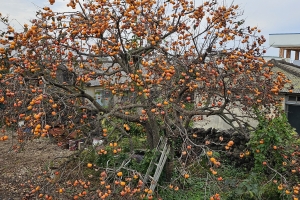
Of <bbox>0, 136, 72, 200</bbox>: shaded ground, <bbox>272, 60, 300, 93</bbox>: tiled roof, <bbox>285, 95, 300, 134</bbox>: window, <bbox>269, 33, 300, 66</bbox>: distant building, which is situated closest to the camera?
<bbox>0, 136, 72, 200</bbox>: shaded ground

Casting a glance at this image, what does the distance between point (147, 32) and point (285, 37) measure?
1497cm

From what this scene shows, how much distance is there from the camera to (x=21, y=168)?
6676 millimetres

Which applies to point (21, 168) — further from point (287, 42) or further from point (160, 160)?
point (287, 42)

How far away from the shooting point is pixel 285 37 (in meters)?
17.4

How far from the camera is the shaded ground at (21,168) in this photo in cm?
538

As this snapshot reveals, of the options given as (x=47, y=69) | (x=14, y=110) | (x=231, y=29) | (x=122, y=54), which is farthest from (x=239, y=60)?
(x=14, y=110)

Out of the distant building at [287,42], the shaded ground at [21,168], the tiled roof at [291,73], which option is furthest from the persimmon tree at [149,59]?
the distant building at [287,42]

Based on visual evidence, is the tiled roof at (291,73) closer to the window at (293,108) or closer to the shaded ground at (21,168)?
the window at (293,108)

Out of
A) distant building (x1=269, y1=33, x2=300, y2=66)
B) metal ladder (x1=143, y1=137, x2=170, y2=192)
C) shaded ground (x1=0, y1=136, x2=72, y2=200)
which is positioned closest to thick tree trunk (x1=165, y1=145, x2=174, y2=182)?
metal ladder (x1=143, y1=137, x2=170, y2=192)

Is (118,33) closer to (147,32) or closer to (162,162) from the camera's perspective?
(147,32)

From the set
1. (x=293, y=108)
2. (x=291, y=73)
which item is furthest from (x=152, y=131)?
(x=291, y=73)

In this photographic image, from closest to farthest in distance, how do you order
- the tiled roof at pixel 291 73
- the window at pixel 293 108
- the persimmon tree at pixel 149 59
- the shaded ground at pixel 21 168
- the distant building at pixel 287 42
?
1. the persimmon tree at pixel 149 59
2. the shaded ground at pixel 21 168
3. the tiled roof at pixel 291 73
4. the window at pixel 293 108
5. the distant building at pixel 287 42

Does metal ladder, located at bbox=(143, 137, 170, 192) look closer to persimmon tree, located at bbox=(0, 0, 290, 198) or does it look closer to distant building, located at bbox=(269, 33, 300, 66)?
persimmon tree, located at bbox=(0, 0, 290, 198)

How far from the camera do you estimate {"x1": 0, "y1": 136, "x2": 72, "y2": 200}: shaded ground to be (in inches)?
212
